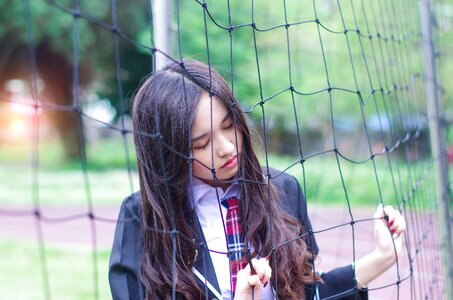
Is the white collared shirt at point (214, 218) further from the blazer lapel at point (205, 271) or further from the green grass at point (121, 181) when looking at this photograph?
the green grass at point (121, 181)

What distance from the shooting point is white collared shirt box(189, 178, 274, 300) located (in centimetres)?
108

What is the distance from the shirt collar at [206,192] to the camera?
3.58 ft

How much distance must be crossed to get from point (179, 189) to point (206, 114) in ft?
0.47

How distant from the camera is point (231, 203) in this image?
1104mm

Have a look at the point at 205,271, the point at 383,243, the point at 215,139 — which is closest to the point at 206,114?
the point at 215,139

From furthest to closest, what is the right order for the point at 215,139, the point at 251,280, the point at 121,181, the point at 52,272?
the point at 121,181 → the point at 52,272 → the point at 215,139 → the point at 251,280

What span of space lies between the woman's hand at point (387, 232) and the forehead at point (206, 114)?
1.08ft

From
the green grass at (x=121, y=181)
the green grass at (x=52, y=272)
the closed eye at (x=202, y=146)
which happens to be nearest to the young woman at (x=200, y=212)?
the closed eye at (x=202, y=146)

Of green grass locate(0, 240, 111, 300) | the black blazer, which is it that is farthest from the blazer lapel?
green grass locate(0, 240, 111, 300)

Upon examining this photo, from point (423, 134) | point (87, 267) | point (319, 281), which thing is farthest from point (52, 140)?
point (319, 281)

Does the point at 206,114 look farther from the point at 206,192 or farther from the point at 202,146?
the point at 206,192

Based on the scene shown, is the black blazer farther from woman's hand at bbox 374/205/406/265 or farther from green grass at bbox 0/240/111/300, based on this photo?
green grass at bbox 0/240/111/300

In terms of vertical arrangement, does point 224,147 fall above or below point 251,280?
above

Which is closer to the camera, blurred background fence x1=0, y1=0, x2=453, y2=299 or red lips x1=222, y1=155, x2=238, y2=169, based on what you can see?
red lips x1=222, y1=155, x2=238, y2=169
